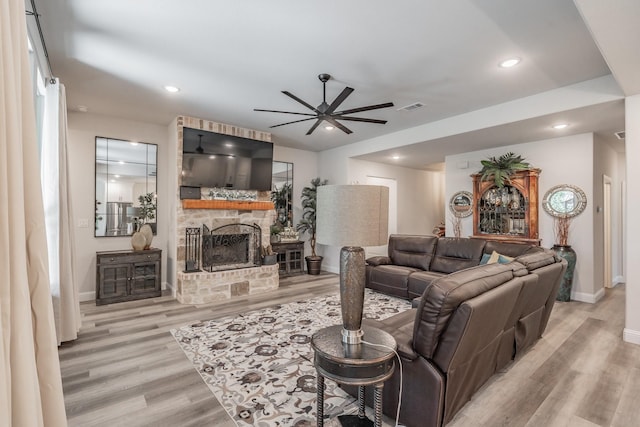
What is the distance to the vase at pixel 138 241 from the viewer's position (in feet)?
15.6

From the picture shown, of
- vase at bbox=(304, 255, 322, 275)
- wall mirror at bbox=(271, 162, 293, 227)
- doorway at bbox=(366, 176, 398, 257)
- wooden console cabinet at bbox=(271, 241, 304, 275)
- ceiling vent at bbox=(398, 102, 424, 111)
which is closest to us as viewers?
ceiling vent at bbox=(398, 102, 424, 111)

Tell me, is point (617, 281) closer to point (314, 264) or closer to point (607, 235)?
point (607, 235)

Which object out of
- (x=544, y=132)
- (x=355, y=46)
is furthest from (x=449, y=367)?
(x=544, y=132)

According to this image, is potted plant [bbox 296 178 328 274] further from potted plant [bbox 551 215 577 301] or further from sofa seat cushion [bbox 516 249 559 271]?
sofa seat cushion [bbox 516 249 559 271]

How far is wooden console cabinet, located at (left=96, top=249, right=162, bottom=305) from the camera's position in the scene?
176 inches

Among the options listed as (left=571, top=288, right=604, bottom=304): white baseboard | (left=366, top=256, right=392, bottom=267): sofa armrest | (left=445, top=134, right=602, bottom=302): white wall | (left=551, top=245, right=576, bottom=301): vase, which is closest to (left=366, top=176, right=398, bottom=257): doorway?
(left=366, top=256, right=392, bottom=267): sofa armrest

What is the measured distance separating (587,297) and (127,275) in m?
6.96

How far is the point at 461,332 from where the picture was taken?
68.3 inches

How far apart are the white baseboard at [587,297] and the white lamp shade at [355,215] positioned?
4941 mm

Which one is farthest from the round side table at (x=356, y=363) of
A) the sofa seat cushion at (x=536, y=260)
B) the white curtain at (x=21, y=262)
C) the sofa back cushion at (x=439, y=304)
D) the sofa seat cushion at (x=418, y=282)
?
the sofa seat cushion at (x=418, y=282)

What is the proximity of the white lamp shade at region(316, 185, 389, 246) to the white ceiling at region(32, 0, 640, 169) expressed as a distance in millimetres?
1568

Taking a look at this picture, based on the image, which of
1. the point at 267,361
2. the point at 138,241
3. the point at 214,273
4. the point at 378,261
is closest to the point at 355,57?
the point at 267,361

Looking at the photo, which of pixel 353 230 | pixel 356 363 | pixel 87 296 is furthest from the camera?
pixel 87 296

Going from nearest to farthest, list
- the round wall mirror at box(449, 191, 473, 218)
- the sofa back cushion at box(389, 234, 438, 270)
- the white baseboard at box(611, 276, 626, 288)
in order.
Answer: the sofa back cushion at box(389, 234, 438, 270)
the white baseboard at box(611, 276, 626, 288)
the round wall mirror at box(449, 191, 473, 218)
